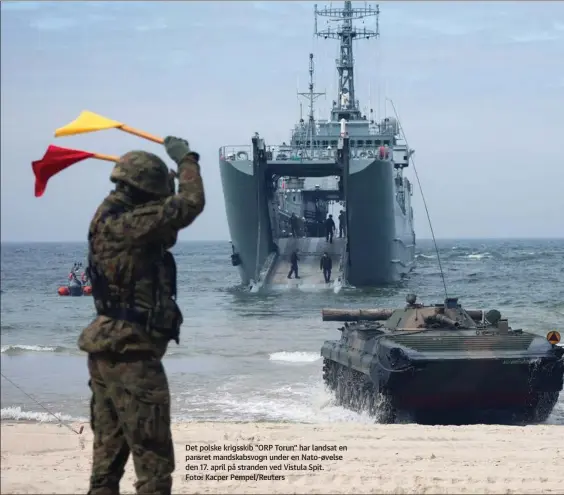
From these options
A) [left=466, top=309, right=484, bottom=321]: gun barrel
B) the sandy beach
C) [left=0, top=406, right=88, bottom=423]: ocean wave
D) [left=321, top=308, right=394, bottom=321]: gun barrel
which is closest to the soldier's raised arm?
the sandy beach

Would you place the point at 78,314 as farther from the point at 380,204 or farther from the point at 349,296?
the point at 380,204

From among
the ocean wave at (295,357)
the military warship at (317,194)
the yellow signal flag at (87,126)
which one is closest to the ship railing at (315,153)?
the military warship at (317,194)

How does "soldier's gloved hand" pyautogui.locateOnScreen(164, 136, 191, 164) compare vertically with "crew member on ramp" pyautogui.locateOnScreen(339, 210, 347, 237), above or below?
above

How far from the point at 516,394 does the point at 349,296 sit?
23.8 meters

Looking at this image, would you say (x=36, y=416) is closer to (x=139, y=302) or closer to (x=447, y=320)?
(x=447, y=320)

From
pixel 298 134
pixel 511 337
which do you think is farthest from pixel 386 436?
pixel 298 134

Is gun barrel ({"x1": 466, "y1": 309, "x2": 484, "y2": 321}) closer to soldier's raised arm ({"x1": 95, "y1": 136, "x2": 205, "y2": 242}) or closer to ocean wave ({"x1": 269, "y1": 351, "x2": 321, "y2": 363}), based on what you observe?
ocean wave ({"x1": 269, "y1": 351, "x2": 321, "y2": 363})

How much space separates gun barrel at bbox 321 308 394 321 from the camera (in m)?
15.4

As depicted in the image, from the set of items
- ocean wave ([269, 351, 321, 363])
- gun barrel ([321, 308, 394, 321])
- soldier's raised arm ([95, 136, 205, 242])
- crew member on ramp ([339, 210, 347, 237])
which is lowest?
ocean wave ([269, 351, 321, 363])

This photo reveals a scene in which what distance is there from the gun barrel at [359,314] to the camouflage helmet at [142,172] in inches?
426

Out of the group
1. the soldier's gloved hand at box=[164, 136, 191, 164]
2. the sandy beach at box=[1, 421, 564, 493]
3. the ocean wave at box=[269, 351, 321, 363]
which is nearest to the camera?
the soldier's gloved hand at box=[164, 136, 191, 164]

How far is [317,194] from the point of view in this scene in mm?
45031

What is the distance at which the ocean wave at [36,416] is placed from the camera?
39.0 feet

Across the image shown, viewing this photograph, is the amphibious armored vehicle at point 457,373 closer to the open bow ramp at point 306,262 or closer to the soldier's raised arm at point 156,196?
the soldier's raised arm at point 156,196
